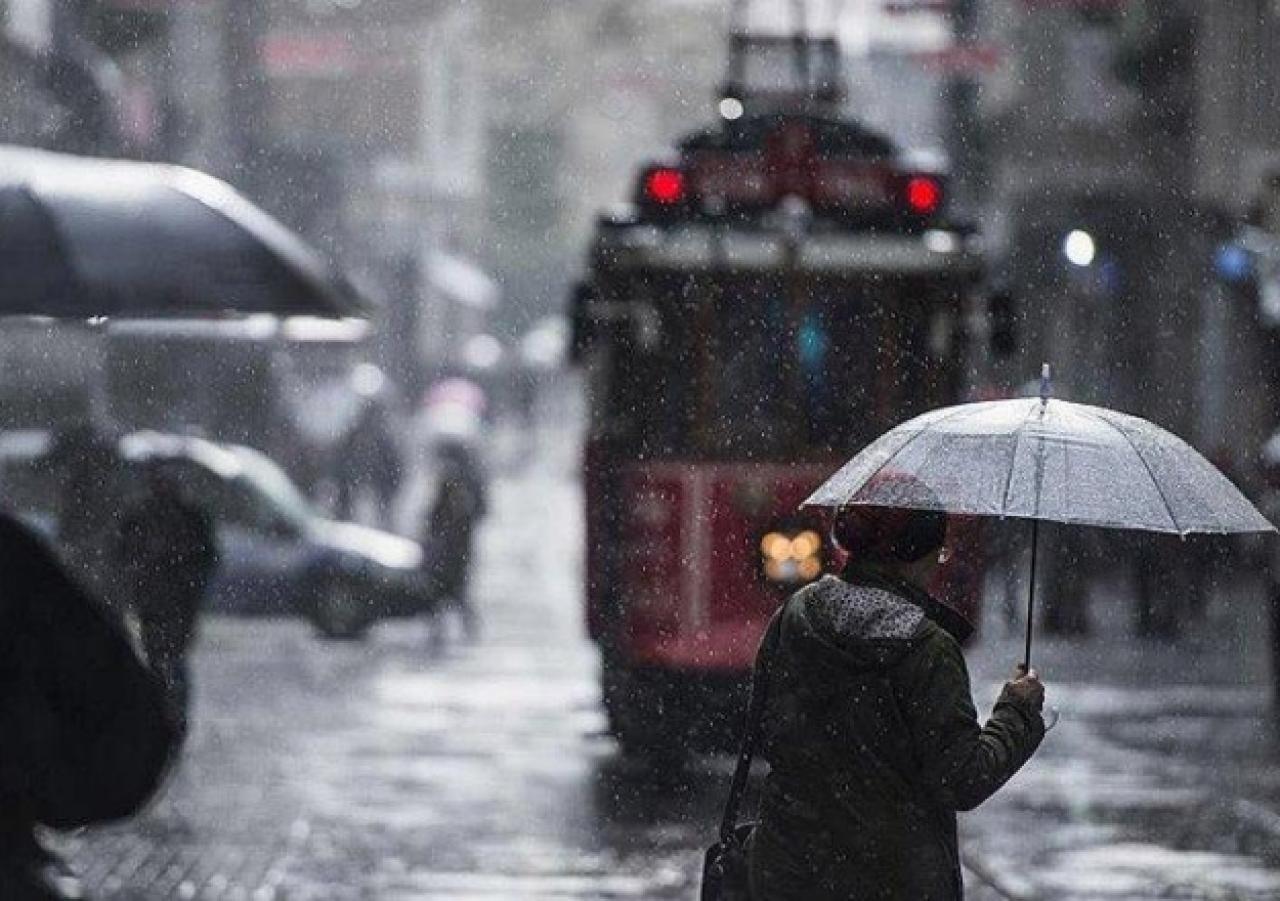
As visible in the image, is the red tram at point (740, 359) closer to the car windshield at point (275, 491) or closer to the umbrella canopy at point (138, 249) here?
the umbrella canopy at point (138, 249)

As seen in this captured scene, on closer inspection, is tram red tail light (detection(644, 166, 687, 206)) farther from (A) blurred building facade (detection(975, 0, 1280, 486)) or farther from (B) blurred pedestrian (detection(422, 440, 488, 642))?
(A) blurred building facade (detection(975, 0, 1280, 486))

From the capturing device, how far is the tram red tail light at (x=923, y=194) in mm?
17000

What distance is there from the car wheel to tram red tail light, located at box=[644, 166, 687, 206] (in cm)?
988

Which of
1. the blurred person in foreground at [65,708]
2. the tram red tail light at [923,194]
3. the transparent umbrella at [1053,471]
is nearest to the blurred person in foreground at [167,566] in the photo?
the tram red tail light at [923,194]

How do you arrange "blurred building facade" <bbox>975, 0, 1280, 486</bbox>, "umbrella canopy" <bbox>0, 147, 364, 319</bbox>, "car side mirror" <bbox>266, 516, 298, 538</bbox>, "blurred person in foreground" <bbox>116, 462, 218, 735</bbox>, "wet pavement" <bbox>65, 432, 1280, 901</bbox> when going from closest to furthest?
"umbrella canopy" <bbox>0, 147, 364, 319</bbox> < "wet pavement" <bbox>65, 432, 1280, 901</bbox> < "blurred person in foreground" <bbox>116, 462, 218, 735</bbox> < "car side mirror" <bbox>266, 516, 298, 538</bbox> < "blurred building facade" <bbox>975, 0, 1280, 486</bbox>

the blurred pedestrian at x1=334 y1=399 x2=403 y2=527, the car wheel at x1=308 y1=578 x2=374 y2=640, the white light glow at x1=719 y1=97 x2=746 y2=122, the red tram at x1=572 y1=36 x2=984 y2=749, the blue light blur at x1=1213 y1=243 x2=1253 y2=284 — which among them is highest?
the white light glow at x1=719 y1=97 x2=746 y2=122

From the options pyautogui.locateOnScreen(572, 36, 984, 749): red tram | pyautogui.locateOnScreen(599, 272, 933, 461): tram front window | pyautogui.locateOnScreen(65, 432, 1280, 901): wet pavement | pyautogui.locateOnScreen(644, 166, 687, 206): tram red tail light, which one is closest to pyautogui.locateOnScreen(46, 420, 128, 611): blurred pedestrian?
pyautogui.locateOnScreen(65, 432, 1280, 901): wet pavement

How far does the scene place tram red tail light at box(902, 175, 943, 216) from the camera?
1700cm

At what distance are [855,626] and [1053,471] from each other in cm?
79

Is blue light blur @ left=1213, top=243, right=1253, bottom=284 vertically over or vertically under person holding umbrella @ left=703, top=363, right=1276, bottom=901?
under

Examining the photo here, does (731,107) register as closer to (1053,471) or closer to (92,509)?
(92,509)

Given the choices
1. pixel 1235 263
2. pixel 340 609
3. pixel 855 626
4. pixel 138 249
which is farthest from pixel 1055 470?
pixel 1235 263

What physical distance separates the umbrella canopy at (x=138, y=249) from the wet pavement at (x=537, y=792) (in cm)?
240

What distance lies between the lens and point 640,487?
54.6ft
